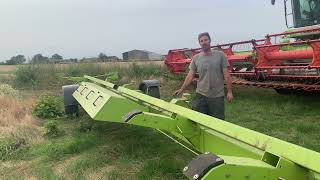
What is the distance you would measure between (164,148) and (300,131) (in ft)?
8.30

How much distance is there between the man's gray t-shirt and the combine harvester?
274 cm

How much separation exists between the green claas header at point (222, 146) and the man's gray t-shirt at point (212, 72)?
464mm

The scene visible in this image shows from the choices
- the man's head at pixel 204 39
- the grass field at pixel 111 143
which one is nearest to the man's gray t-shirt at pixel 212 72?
the man's head at pixel 204 39

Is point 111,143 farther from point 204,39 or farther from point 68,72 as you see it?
point 68,72

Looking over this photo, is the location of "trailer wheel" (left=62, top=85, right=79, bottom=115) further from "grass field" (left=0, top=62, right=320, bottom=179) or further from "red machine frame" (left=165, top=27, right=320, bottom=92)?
"red machine frame" (left=165, top=27, right=320, bottom=92)

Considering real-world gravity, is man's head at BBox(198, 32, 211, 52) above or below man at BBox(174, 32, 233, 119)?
above

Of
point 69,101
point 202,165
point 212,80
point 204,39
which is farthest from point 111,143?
point 202,165

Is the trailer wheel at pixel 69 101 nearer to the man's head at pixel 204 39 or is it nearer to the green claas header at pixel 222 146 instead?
the green claas header at pixel 222 146

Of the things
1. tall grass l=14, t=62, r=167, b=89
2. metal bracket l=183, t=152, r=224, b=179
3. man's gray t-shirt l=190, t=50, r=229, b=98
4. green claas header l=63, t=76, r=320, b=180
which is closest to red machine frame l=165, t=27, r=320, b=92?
man's gray t-shirt l=190, t=50, r=229, b=98

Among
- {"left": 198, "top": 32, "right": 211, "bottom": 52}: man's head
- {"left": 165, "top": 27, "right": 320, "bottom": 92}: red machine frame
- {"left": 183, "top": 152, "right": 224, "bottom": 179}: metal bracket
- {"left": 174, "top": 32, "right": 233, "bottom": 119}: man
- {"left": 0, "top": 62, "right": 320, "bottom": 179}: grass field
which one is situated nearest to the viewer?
{"left": 183, "top": 152, "right": 224, "bottom": 179}: metal bracket

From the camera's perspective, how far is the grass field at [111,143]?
5.28 meters

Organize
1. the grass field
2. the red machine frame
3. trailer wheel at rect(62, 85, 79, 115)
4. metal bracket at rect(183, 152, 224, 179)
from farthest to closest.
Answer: trailer wheel at rect(62, 85, 79, 115) < the red machine frame < the grass field < metal bracket at rect(183, 152, 224, 179)

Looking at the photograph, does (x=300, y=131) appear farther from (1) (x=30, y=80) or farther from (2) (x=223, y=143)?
(1) (x=30, y=80)

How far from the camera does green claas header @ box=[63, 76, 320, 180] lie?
2547 millimetres
